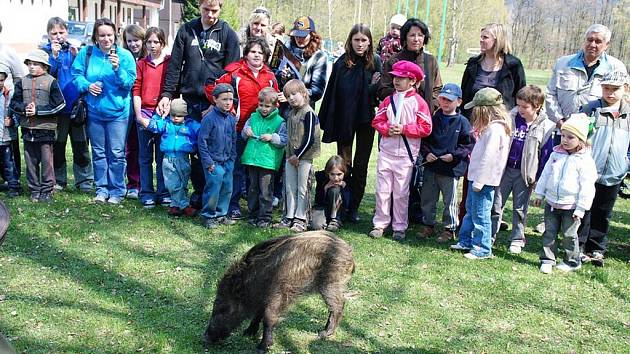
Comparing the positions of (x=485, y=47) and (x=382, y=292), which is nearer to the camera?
(x=382, y=292)

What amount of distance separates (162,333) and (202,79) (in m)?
3.23

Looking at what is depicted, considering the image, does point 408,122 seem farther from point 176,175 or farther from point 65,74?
point 65,74

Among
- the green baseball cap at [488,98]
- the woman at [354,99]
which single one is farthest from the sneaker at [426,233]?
the green baseball cap at [488,98]

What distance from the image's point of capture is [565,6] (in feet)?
214

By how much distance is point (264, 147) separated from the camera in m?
6.41

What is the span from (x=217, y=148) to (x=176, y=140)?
0.52 meters

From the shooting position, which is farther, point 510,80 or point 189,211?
point 189,211

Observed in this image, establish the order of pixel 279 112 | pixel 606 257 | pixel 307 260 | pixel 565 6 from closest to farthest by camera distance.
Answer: pixel 307 260 → pixel 606 257 → pixel 279 112 → pixel 565 6

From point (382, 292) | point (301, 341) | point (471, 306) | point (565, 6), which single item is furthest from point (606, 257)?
point (565, 6)

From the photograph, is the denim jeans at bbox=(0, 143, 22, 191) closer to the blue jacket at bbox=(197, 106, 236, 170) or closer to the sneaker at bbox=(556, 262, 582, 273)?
the blue jacket at bbox=(197, 106, 236, 170)

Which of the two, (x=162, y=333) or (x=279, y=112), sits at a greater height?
(x=279, y=112)

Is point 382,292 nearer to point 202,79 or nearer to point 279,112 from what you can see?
point 279,112

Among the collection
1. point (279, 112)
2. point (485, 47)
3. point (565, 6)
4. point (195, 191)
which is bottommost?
point (195, 191)

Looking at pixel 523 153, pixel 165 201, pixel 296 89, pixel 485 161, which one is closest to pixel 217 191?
pixel 165 201
